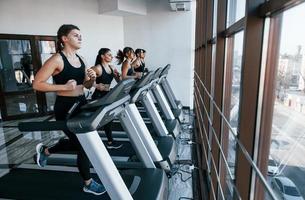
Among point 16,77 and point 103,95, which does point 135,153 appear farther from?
point 16,77

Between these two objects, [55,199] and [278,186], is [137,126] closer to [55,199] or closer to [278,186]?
[55,199]

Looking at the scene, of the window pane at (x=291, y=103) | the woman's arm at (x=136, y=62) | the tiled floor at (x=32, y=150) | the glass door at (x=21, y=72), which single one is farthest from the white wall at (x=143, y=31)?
the window pane at (x=291, y=103)

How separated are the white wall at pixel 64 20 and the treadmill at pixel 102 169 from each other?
411 centimetres

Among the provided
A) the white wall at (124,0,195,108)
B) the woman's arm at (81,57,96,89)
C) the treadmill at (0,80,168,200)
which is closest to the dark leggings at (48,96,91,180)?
the woman's arm at (81,57,96,89)

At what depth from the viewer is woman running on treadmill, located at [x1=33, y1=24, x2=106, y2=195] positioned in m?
2.06

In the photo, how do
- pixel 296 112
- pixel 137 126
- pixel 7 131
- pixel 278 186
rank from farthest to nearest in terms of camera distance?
pixel 7 131
pixel 137 126
pixel 278 186
pixel 296 112

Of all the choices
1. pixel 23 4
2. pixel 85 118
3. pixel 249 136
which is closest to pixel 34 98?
pixel 23 4

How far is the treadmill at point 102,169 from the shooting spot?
1563mm

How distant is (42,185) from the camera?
2520 mm

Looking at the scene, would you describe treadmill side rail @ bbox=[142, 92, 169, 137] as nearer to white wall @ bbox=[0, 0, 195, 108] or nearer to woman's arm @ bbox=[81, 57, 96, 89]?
woman's arm @ bbox=[81, 57, 96, 89]

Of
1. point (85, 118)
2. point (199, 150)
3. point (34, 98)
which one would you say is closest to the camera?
point (85, 118)

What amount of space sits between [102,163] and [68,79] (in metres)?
0.94

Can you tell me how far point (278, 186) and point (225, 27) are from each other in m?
1.49

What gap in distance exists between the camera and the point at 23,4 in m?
5.71
